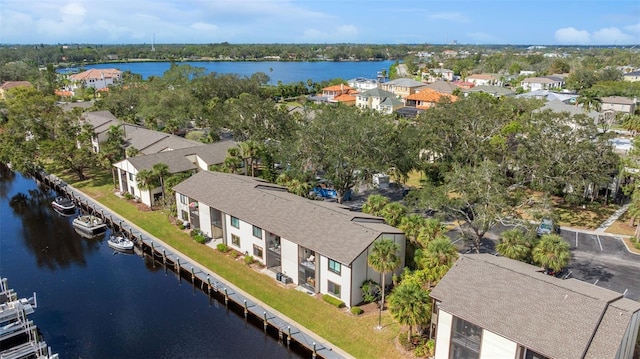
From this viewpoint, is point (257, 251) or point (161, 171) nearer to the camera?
point (257, 251)

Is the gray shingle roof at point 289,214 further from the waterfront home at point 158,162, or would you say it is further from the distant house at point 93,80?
the distant house at point 93,80

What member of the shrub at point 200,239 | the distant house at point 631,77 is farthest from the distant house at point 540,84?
the shrub at point 200,239

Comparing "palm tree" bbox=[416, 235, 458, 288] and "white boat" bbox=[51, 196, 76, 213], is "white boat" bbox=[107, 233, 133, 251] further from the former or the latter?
"palm tree" bbox=[416, 235, 458, 288]

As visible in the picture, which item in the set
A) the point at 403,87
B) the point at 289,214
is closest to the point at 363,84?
the point at 403,87

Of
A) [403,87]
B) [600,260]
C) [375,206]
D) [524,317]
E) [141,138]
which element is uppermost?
[403,87]

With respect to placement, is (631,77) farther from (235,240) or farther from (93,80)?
(93,80)

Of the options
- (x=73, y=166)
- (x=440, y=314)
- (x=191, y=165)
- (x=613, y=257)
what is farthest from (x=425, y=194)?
(x=73, y=166)

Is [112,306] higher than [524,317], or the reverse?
[524,317]
